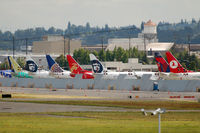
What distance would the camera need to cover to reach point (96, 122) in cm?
5019

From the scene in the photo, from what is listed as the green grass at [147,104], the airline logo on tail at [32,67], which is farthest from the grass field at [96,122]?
the airline logo on tail at [32,67]

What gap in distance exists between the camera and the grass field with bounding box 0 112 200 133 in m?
44.9

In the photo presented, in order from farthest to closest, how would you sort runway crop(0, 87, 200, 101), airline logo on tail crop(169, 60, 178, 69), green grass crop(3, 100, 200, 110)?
airline logo on tail crop(169, 60, 178, 69) < runway crop(0, 87, 200, 101) < green grass crop(3, 100, 200, 110)

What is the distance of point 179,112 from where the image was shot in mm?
60344

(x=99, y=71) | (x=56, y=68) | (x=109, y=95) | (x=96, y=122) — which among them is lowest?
(x=96, y=122)

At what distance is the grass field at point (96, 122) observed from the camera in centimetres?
4494

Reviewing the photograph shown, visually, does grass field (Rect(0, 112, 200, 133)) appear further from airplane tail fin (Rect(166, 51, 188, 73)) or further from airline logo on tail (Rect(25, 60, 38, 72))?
airline logo on tail (Rect(25, 60, 38, 72))

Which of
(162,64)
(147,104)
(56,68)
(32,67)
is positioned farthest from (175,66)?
(147,104)

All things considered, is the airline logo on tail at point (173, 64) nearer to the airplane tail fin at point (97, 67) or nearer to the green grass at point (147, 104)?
the airplane tail fin at point (97, 67)

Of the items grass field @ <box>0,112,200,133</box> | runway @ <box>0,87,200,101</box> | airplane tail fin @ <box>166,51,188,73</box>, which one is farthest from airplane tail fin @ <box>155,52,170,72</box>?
grass field @ <box>0,112,200,133</box>

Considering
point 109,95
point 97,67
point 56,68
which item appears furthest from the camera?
point 56,68

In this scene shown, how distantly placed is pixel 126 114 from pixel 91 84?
59.1 meters

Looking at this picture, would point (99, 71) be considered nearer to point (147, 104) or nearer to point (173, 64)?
point (173, 64)

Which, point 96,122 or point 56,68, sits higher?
point 56,68
